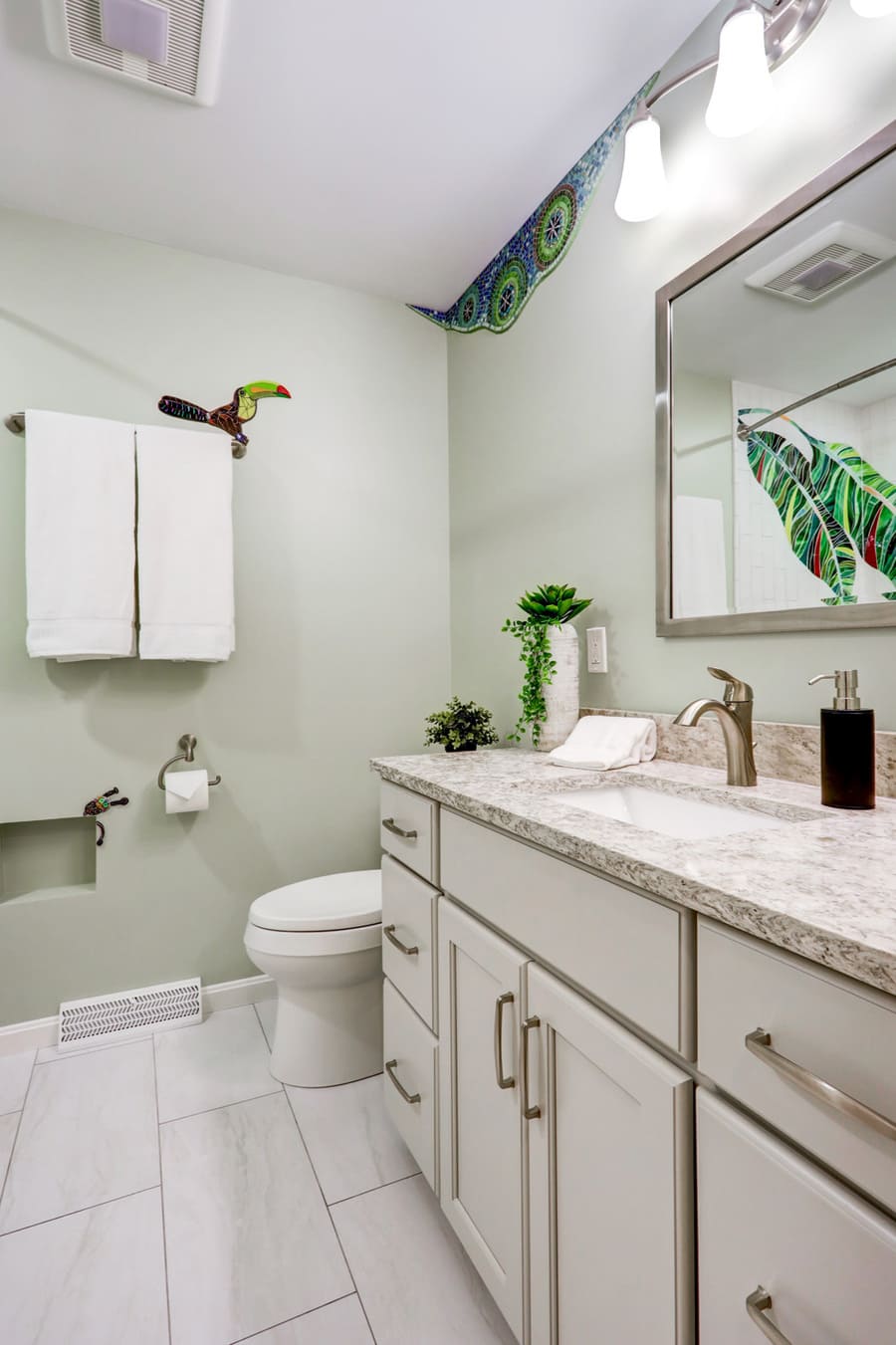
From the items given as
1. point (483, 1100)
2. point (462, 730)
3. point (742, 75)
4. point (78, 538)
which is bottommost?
point (483, 1100)

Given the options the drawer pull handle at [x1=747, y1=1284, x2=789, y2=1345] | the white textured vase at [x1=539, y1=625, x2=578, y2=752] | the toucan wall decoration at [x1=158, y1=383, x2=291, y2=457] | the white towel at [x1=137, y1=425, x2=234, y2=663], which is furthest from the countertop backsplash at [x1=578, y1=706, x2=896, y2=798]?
the toucan wall decoration at [x1=158, y1=383, x2=291, y2=457]

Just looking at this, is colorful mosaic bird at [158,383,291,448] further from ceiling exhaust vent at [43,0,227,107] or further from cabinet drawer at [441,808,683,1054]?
cabinet drawer at [441,808,683,1054]

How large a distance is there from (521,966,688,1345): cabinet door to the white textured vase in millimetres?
826

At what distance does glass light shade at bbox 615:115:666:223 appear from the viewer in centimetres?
139

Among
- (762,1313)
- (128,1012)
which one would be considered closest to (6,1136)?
(128,1012)

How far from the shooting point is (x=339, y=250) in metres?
2.19

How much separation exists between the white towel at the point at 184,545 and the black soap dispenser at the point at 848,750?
1.66 meters

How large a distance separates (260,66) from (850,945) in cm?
202

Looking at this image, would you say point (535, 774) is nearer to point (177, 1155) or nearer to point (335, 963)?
point (335, 963)

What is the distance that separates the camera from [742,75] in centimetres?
116

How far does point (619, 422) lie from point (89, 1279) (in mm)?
2078

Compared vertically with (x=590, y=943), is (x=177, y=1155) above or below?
below

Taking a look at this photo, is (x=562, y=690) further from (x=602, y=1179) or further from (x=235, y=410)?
(x=235, y=410)

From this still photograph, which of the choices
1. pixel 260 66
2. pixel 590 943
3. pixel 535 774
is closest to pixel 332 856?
pixel 535 774
